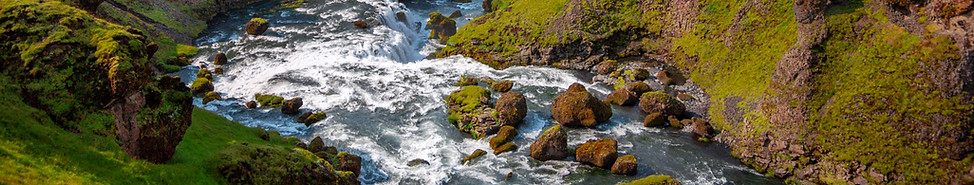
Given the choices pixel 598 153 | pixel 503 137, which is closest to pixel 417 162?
pixel 503 137

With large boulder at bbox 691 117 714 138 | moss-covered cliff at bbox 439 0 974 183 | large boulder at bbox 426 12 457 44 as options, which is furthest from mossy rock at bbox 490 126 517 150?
large boulder at bbox 426 12 457 44

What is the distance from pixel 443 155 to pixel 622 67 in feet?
58.8

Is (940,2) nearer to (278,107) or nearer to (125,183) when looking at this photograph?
(125,183)

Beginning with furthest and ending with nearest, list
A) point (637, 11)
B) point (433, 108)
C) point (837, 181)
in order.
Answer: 1. point (637, 11)
2. point (433, 108)
3. point (837, 181)

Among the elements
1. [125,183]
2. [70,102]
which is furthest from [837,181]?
[70,102]

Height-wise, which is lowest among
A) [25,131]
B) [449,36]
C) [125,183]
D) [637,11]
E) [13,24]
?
[449,36]

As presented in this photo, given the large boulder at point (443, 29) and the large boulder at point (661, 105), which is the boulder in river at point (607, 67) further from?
the large boulder at point (443, 29)

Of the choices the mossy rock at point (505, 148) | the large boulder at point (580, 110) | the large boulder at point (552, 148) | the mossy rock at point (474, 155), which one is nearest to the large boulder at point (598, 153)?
the large boulder at point (552, 148)

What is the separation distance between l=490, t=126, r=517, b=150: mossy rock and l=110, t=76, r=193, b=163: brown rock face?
14373mm

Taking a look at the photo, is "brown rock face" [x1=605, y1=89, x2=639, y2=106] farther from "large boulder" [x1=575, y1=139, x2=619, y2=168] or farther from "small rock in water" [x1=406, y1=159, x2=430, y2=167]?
"small rock in water" [x1=406, y1=159, x2=430, y2=167]

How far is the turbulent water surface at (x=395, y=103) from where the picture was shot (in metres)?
25.0

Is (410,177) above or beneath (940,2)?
beneath

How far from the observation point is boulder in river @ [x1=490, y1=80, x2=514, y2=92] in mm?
36500

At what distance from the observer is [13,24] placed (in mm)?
15234
